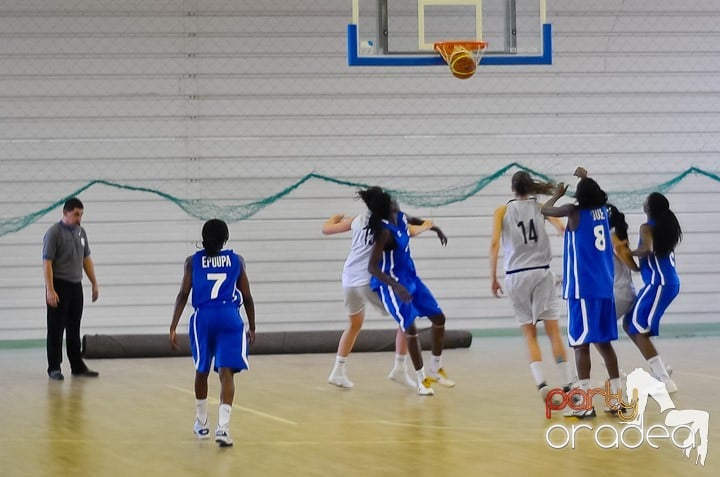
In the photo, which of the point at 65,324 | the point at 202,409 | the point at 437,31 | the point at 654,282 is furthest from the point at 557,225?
the point at 65,324

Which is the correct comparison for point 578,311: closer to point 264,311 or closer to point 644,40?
point 264,311

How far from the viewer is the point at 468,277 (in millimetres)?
16656

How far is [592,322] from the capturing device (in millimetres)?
8781

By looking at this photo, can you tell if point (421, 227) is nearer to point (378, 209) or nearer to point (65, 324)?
point (378, 209)

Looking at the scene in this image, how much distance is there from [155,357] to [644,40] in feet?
29.2

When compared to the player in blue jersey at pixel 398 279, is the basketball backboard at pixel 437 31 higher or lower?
higher

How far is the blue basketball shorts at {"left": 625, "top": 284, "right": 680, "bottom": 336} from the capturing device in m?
10.2

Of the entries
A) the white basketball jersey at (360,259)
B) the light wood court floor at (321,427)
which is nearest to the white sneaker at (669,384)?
the light wood court floor at (321,427)

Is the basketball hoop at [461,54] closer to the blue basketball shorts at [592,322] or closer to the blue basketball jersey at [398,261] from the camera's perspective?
the blue basketball jersey at [398,261]

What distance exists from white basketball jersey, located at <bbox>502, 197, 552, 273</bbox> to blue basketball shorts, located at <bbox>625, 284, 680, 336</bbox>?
1175mm

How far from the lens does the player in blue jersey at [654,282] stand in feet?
33.2

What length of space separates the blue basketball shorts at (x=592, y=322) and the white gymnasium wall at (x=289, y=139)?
7.65 metres

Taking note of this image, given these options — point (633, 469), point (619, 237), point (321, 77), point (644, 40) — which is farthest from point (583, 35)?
point (633, 469)

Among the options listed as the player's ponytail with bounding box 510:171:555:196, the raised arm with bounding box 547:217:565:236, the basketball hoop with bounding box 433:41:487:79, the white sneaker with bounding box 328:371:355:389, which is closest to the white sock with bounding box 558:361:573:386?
the raised arm with bounding box 547:217:565:236
